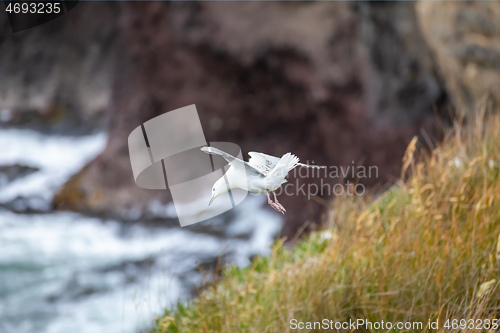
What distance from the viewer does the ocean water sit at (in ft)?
11.8

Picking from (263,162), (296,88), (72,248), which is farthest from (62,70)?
(263,162)

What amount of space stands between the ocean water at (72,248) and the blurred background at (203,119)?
0.01m

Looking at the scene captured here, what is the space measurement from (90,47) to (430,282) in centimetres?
453

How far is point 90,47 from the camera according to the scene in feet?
17.6

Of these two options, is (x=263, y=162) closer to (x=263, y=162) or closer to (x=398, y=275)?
(x=263, y=162)

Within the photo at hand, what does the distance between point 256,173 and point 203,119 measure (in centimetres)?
400

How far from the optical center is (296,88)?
4391mm

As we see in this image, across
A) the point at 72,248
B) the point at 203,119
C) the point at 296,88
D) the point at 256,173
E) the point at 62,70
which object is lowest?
the point at 72,248

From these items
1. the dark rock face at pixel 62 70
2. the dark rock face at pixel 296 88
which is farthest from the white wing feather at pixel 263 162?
the dark rock face at pixel 62 70

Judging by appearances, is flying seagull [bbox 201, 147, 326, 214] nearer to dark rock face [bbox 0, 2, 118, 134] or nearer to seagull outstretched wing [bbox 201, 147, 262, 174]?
seagull outstretched wing [bbox 201, 147, 262, 174]

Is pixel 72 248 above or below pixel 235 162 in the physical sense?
below

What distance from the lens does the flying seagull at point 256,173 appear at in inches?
16.3

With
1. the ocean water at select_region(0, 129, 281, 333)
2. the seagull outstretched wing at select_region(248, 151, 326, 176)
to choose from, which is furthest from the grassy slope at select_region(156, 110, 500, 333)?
the ocean water at select_region(0, 129, 281, 333)

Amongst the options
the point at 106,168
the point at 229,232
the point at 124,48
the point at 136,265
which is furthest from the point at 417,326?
the point at 124,48
